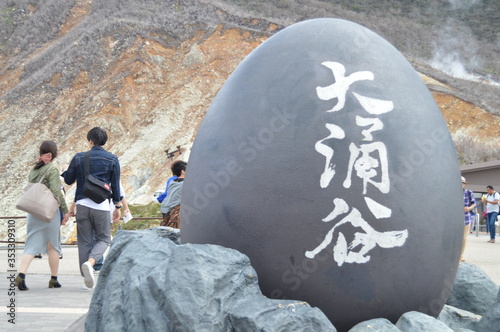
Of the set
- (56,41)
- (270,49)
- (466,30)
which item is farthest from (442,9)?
(270,49)

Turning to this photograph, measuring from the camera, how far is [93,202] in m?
6.88

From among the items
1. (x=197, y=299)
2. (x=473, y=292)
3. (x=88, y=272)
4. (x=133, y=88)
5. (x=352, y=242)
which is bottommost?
(x=88, y=272)

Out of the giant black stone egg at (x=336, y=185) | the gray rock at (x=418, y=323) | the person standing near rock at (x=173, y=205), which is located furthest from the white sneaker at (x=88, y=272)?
the gray rock at (x=418, y=323)

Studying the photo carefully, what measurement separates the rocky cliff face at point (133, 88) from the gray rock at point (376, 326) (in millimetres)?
19885

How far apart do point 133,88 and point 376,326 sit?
27.6 m

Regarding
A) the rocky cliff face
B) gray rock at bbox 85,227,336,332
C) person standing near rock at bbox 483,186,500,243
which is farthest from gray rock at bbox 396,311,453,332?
the rocky cliff face

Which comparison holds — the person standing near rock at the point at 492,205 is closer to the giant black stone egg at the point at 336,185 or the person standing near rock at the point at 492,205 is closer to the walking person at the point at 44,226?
the walking person at the point at 44,226

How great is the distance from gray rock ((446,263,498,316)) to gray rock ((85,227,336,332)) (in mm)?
1878

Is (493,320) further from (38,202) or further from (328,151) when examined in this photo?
(38,202)

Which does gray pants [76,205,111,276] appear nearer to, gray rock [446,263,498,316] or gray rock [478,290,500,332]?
gray rock [446,263,498,316]

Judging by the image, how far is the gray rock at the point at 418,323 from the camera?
3.42 m

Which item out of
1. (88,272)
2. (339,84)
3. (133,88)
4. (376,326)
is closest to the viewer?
(376,326)

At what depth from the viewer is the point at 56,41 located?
36.8m

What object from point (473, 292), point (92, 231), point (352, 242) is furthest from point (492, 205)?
point (352, 242)
